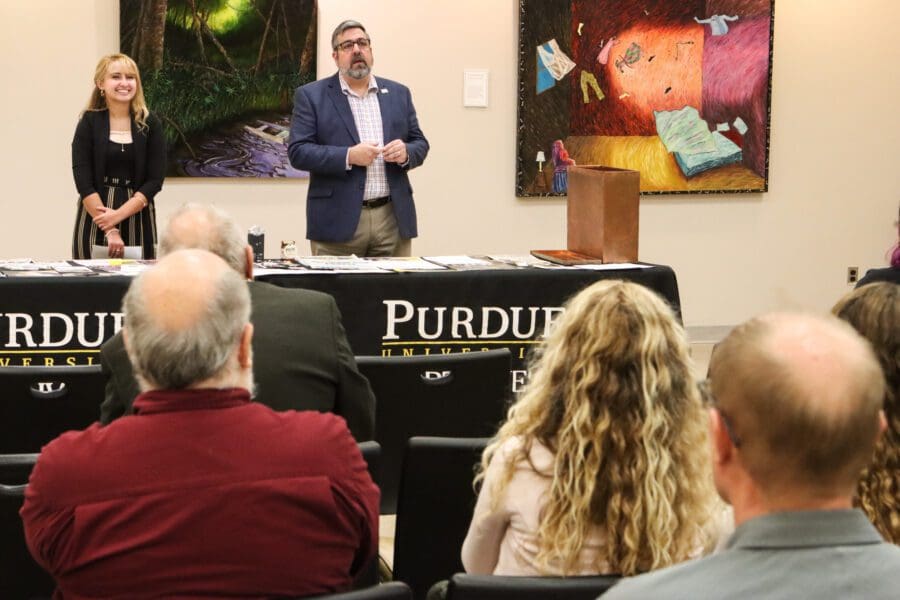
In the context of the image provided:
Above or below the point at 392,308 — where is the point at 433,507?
below

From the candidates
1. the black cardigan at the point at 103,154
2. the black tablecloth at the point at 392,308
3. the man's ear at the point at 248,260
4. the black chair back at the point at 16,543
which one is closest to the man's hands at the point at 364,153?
the black cardigan at the point at 103,154

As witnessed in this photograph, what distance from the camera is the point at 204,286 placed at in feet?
6.34

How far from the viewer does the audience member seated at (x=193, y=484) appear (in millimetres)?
1771

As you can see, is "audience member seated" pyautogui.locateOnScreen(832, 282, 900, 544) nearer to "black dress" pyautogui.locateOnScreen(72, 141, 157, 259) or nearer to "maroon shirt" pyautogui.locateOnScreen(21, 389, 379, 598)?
"maroon shirt" pyautogui.locateOnScreen(21, 389, 379, 598)

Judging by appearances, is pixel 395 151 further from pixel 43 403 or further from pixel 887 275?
pixel 43 403

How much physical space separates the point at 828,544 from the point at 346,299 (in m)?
3.31

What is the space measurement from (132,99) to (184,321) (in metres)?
4.32

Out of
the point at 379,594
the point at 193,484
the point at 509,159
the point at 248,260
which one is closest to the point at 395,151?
the point at 509,159

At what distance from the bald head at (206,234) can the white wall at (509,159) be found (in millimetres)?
4011

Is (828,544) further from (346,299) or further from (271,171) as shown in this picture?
(271,171)

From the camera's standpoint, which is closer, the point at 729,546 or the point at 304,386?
the point at 729,546

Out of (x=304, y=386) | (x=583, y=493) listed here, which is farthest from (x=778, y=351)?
(x=304, y=386)

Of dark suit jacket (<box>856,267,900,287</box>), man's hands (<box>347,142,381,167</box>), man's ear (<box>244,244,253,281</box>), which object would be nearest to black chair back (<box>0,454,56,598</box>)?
man's ear (<box>244,244,253,281</box>)

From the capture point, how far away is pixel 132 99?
19.5ft
